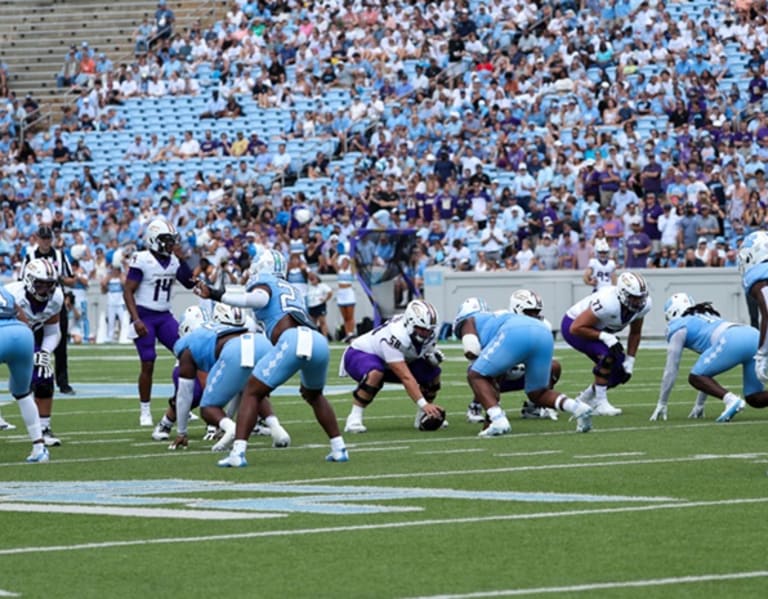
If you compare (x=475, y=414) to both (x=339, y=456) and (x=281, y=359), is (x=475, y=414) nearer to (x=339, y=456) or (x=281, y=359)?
(x=339, y=456)

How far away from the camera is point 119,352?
3275 centimetres

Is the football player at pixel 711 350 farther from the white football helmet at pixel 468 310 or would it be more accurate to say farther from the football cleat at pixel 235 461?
the football cleat at pixel 235 461

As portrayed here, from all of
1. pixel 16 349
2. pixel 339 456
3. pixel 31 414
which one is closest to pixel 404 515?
pixel 339 456

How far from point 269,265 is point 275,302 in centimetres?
37

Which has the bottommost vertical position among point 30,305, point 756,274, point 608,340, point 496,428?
point 496,428

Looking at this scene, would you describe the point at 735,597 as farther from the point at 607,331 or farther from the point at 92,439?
the point at 607,331

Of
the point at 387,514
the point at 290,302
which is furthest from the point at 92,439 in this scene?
the point at 387,514

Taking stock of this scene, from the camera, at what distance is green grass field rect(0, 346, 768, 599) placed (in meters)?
7.82

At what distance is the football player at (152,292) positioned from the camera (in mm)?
17609

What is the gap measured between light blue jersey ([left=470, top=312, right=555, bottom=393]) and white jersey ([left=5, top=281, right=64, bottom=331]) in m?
3.40

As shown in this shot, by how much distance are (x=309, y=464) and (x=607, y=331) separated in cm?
563

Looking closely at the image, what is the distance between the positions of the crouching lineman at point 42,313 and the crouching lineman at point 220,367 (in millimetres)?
1106

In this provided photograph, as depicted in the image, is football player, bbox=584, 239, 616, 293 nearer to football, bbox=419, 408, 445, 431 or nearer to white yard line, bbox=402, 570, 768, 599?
football, bbox=419, 408, 445, 431

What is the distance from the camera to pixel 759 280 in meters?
14.2
